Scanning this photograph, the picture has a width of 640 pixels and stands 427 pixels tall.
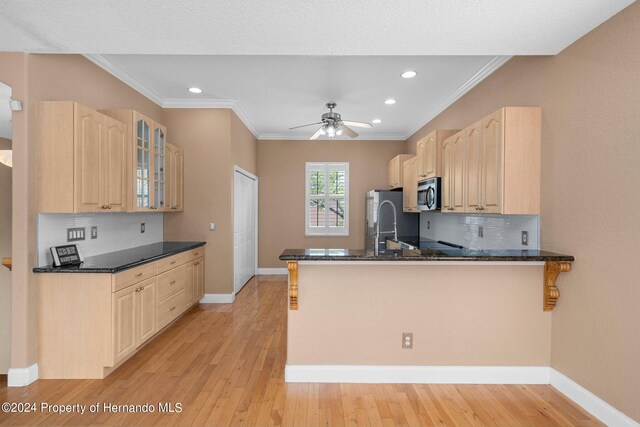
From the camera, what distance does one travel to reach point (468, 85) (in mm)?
3654

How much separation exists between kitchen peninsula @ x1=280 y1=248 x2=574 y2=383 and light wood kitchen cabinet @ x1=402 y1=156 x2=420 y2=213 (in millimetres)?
2064

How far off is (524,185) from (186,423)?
306 centimetres

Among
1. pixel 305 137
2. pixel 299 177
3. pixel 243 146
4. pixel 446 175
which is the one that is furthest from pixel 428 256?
pixel 305 137

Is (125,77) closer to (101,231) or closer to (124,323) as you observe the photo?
(101,231)

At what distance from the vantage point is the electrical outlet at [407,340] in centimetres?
250

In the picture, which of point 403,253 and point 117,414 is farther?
point 403,253

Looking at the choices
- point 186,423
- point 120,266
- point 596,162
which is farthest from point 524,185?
point 120,266

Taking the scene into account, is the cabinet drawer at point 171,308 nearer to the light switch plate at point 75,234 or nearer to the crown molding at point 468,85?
the light switch plate at point 75,234

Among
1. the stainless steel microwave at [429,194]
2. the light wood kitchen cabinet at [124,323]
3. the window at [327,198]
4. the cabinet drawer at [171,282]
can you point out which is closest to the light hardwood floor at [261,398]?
the light wood kitchen cabinet at [124,323]

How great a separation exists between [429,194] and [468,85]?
4.47 ft

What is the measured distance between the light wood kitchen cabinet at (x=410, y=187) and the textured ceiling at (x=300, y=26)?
2400 mm

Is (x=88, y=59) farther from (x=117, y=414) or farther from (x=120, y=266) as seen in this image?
(x=117, y=414)

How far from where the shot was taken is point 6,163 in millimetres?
2500

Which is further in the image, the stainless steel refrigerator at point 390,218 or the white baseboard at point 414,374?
the stainless steel refrigerator at point 390,218
